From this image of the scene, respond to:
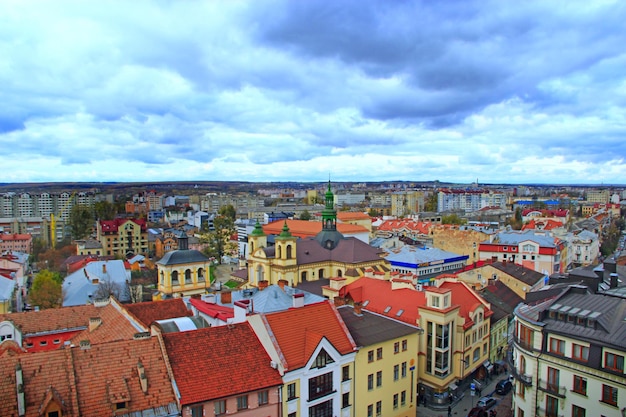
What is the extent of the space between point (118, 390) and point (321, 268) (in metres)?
38.8

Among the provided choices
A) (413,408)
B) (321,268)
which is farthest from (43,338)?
(321,268)

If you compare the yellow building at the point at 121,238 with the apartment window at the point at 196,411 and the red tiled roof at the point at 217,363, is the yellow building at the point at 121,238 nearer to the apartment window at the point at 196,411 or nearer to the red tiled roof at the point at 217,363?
the red tiled roof at the point at 217,363

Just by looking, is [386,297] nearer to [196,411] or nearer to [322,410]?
[322,410]

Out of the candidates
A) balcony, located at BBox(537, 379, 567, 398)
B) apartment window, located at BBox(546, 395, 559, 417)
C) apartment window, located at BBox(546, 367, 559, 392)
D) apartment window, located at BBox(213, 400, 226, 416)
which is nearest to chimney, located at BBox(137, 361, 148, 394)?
apartment window, located at BBox(213, 400, 226, 416)

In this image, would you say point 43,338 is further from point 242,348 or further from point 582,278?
point 582,278

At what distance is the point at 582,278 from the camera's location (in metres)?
34.5

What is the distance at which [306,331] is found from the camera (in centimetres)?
2725

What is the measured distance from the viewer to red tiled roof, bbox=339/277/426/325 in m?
37.2

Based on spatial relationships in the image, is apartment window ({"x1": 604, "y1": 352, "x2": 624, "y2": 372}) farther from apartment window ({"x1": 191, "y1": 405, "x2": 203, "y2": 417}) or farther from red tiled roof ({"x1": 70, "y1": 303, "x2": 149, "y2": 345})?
red tiled roof ({"x1": 70, "y1": 303, "x2": 149, "y2": 345})

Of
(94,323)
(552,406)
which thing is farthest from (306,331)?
(94,323)

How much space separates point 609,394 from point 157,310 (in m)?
29.2

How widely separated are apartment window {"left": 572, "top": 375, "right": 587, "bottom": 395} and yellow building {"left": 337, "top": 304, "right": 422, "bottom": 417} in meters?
10.5

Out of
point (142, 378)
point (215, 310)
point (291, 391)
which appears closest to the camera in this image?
point (142, 378)

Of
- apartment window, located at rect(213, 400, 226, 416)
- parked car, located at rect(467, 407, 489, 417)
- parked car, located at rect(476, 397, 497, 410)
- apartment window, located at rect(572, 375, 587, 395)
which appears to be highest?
apartment window, located at rect(572, 375, 587, 395)
